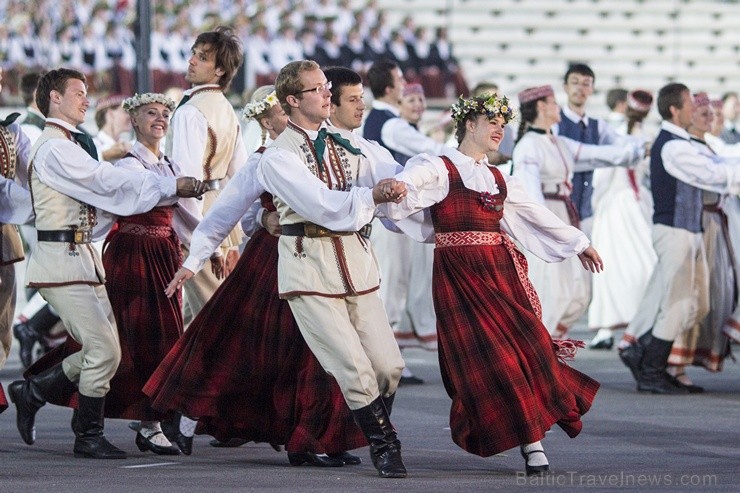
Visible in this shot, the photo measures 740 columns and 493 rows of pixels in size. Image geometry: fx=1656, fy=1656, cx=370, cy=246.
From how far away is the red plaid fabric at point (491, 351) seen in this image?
5.96 metres

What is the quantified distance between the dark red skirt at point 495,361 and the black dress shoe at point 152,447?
123 centimetres

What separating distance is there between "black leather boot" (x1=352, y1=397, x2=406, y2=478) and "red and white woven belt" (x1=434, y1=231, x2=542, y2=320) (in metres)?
0.70

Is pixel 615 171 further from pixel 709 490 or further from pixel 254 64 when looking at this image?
pixel 254 64

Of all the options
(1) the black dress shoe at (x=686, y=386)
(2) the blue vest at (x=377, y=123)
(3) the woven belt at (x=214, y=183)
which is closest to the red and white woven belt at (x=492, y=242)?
(3) the woven belt at (x=214, y=183)

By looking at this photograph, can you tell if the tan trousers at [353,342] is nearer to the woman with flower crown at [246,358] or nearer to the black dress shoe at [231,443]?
the woman with flower crown at [246,358]

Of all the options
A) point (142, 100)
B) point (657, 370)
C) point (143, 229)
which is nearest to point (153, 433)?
point (143, 229)

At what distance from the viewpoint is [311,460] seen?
633 cm

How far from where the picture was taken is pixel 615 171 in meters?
12.3

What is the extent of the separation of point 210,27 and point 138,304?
16.1m

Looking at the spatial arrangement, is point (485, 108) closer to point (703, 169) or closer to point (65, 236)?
point (65, 236)

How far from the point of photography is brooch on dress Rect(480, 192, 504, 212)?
6.14m

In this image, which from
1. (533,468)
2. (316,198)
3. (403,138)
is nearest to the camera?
(316,198)

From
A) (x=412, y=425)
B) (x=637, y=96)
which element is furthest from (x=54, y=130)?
(x=637, y=96)

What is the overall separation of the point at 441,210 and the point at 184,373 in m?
1.19
